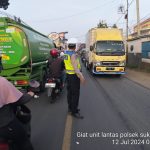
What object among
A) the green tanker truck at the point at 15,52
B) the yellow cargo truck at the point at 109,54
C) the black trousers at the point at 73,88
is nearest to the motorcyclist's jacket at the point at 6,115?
the black trousers at the point at 73,88

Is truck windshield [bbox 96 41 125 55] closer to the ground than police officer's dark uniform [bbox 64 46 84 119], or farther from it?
farther from it

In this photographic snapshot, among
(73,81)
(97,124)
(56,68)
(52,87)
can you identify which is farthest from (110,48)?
(97,124)

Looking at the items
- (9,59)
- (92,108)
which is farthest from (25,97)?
(9,59)

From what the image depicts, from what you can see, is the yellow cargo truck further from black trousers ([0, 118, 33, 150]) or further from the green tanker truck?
black trousers ([0, 118, 33, 150])

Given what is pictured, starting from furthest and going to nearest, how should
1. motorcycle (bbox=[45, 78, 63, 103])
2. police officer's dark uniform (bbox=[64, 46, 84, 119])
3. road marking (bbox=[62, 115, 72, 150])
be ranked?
motorcycle (bbox=[45, 78, 63, 103]), police officer's dark uniform (bbox=[64, 46, 84, 119]), road marking (bbox=[62, 115, 72, 150])

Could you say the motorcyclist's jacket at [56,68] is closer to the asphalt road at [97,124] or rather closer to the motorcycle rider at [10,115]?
the asphalt road at [97,124]

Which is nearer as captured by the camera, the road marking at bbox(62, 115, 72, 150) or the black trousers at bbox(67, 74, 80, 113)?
the road marking at bbox(62, 115, 72, 150)

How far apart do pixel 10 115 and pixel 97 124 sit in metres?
4.00

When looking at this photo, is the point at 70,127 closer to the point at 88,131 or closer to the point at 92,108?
the point at 88,131

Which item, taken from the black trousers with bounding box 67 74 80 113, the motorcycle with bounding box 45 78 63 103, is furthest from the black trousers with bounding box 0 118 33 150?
the motorcycle with bounding box 45 78 63 103

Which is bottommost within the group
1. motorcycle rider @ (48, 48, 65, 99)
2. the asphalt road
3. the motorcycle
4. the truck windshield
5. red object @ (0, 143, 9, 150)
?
the asphalt road

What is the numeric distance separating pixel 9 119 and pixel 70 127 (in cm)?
365

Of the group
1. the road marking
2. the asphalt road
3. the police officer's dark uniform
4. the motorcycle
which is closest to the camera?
the road marking

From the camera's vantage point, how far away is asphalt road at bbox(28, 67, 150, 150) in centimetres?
641
